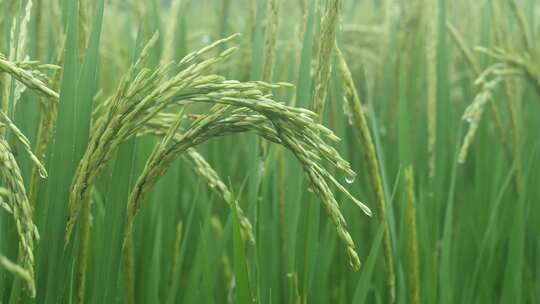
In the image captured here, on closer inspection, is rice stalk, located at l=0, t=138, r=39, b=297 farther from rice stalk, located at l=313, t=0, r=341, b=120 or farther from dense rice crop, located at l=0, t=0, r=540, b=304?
rice stalk, located at l=313, t=0, r=341, b=120

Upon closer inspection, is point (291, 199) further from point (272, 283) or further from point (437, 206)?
point (437, 206)

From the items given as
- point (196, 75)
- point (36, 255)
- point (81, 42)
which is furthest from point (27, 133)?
point (196, 75)

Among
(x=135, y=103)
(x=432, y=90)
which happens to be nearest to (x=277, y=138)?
(x=135, y=103)

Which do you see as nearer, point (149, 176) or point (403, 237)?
point (149, 176)

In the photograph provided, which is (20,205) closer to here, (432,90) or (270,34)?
(270,34)

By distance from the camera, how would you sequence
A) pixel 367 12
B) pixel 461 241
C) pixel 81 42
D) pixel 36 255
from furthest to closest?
pixel 367 12 < pixel 461 241 < pixel 81 42 < pixel 36 255

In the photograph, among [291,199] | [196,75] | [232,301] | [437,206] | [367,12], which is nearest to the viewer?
[196,75]

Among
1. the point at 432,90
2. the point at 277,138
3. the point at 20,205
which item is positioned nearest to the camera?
the point at 20,205

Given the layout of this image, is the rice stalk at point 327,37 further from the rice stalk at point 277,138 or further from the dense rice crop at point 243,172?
the rice stalk at point 277,138
